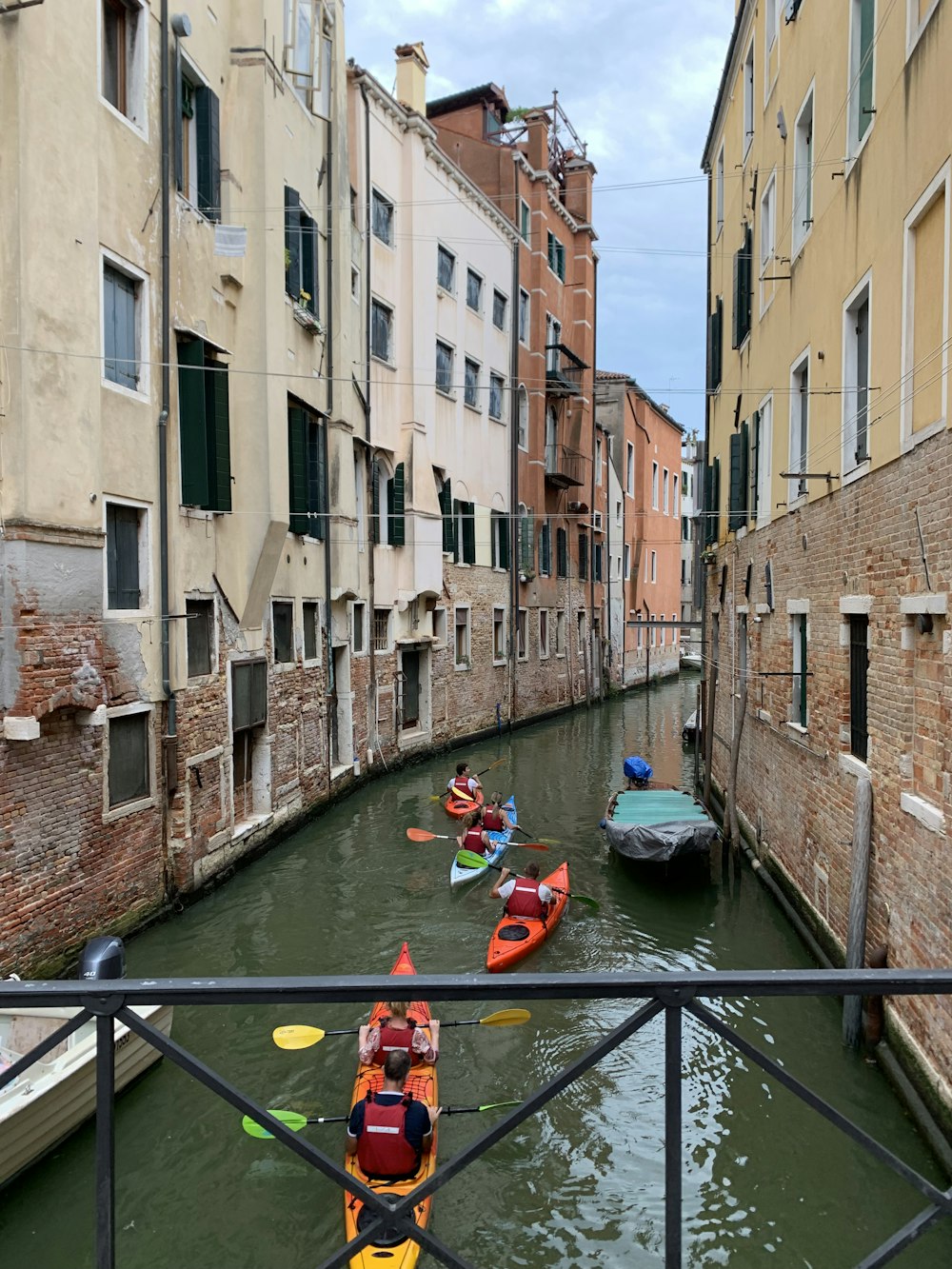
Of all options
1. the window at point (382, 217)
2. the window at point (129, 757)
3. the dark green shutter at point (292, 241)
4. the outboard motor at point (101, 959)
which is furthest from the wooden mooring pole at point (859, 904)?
the window at point (382, 217)

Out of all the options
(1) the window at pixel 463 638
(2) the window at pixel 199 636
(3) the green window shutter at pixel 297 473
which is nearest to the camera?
(2) the window at pixel 199 636

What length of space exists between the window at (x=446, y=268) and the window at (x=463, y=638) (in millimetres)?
7834

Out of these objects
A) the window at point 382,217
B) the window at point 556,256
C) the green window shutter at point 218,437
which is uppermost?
the window at point 556,256

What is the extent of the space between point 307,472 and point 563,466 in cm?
1647

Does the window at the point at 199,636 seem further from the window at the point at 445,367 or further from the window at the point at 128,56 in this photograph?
the window at the point at 445,367

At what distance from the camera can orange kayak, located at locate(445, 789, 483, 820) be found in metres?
16.4

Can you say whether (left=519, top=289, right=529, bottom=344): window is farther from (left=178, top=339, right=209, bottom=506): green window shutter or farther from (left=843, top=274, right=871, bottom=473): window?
(left=843, top=274, right=871, bottom=473): window

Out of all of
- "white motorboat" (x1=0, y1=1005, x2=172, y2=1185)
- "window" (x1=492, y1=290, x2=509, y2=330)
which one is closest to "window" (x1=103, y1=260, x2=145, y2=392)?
"white motorboat" (x1=0, y1=1005, x2=172, y2=1185)

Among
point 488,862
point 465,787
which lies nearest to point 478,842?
point 488,862

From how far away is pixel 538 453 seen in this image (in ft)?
94.2

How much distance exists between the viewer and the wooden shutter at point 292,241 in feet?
45.5

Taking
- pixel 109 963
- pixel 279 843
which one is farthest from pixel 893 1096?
pixel 279 843

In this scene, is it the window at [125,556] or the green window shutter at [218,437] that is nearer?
the window at [125,556]

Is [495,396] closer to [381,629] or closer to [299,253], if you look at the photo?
[381,629]
